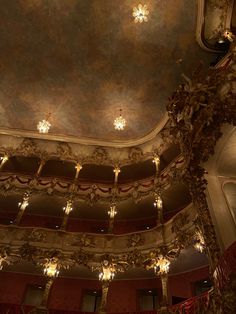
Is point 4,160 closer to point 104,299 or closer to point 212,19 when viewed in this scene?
point 104,299

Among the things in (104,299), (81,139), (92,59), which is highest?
(92,59)

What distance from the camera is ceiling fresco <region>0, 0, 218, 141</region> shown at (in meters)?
13.1

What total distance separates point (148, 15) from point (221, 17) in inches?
128

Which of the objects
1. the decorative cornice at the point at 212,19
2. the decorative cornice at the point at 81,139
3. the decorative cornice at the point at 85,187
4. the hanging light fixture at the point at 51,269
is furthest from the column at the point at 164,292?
the decorative cornice at the point at 212,19

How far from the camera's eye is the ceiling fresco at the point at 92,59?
43.1 feet

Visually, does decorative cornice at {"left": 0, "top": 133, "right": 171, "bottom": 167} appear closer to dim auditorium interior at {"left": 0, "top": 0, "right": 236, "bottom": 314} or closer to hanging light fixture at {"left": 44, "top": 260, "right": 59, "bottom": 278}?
dim auditorium interior at {"left": 0, "top": 0, "right": 236, "bottom": 314}

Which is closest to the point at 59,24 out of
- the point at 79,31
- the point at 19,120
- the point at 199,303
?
the point at 79,31

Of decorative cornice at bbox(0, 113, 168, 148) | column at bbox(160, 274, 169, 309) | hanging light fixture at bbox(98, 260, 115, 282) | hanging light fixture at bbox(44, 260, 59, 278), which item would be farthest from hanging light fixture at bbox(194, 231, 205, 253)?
decorative cornice at bbox(0, 113, 168, 148)

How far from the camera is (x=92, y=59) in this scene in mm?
14500

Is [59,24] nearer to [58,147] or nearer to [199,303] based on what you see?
[58,147]

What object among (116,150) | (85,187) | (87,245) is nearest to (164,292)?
(87,245)

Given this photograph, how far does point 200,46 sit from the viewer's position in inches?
525

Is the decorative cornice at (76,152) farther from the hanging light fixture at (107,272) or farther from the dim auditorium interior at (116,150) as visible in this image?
the hanging light fixture at (107,272)

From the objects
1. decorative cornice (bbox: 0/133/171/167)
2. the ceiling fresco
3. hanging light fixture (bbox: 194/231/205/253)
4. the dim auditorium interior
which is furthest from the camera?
decorative cornice (bbox: 0/133/171/167)
